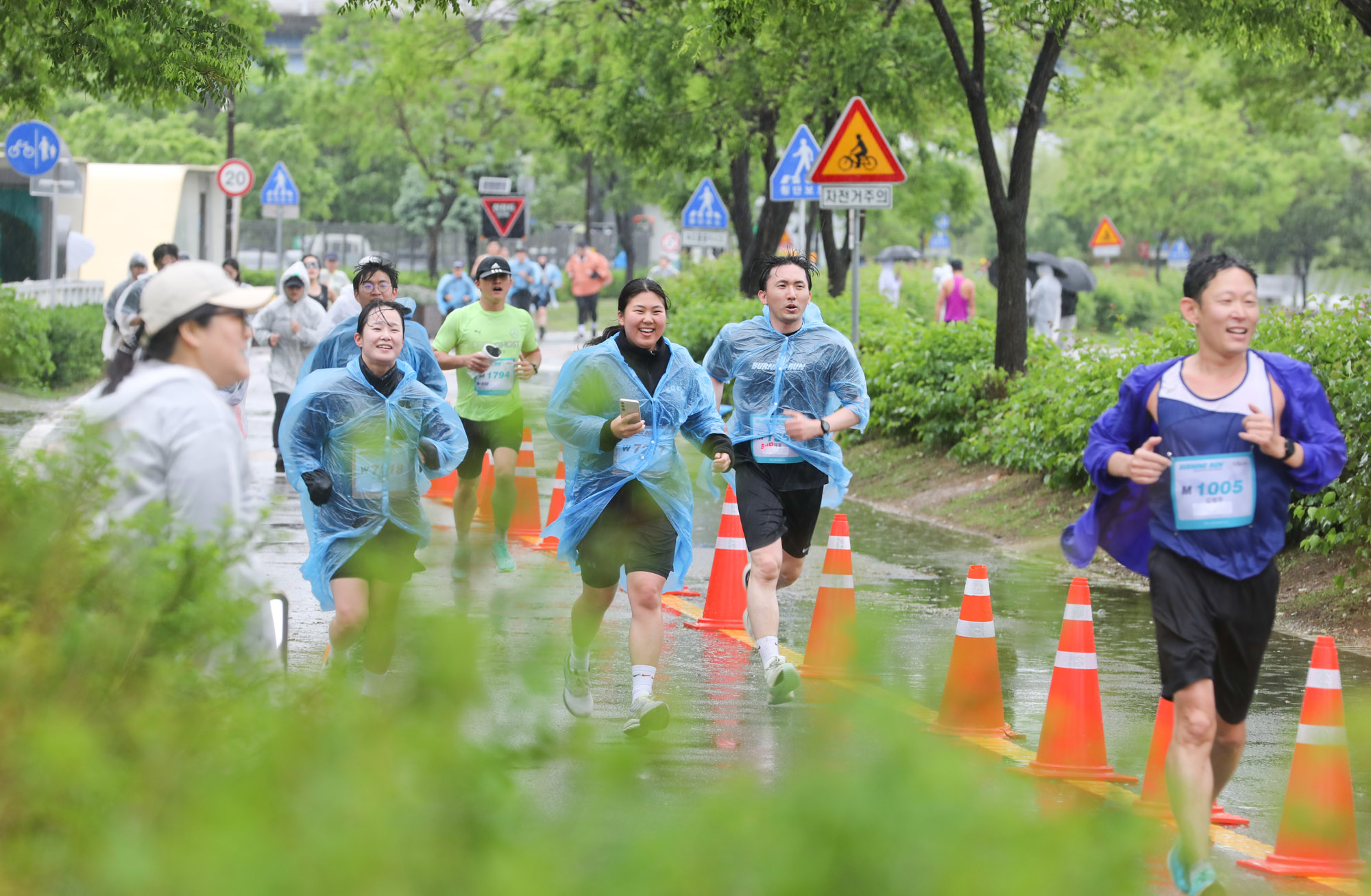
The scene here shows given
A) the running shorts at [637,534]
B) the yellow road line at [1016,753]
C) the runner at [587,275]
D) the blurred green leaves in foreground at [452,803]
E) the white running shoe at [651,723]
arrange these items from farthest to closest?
the runner at [587,275]
the running shorts at [637,534]
the white running shoe at [651,723]
the yellow road line at [1016,753]
the blurred green leaves in foreground at [452,803]

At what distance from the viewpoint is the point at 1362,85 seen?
21.2 m

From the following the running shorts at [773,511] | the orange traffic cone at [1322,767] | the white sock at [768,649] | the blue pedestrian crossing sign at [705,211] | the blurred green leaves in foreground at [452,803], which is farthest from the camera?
the blue pedestrian crossing sign at [705,211]

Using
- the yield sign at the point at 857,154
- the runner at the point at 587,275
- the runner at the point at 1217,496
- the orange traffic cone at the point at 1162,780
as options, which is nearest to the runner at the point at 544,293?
the runner at the point at 587,275

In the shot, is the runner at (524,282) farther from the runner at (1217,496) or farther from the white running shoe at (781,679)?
the runner at (1217,496)

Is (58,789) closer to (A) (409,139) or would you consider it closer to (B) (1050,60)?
(B) (1050,60)

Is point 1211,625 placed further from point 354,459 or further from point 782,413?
point 782,413

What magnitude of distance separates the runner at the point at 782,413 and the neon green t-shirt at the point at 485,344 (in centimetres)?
301

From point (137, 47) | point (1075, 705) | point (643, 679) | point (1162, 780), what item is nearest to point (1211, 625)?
point (1162, 780)

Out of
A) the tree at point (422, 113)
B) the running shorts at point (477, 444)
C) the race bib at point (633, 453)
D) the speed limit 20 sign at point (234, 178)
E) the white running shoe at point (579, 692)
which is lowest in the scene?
the white running shoe at point (579, 692)

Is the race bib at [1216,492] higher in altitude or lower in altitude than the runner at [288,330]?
higher

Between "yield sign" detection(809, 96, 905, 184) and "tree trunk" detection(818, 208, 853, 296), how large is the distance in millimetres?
10228

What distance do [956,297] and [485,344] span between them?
15.3 metres

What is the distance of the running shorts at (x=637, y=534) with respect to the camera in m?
7.19

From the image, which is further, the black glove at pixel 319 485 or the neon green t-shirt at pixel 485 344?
the neon green t-shirt at pixel 485 344
